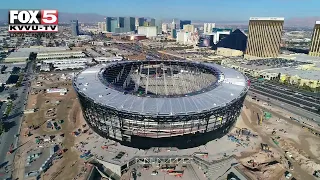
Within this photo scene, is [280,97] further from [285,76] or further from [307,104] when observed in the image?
[285,76]

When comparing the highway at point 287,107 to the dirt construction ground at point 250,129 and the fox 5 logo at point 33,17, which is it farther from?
the fox 5 logo at point 33,17

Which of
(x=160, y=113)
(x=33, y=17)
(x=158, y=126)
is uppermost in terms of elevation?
(x=33, y=17)

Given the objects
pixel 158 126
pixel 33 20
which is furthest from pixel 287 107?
pixel 33 20

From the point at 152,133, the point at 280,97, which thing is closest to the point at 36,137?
the point at 152,133

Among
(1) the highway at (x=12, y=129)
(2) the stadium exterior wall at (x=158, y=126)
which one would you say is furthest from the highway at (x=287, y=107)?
(1) the highway at (x=12, y=129)

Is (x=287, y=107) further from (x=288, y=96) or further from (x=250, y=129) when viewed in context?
(x=250, y=129)

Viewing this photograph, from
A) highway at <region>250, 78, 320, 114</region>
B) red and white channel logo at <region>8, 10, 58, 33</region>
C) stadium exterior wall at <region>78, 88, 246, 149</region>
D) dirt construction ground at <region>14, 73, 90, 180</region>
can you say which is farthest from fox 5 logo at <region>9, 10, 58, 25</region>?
highway at <region>250, 78, 320, 114</region>
